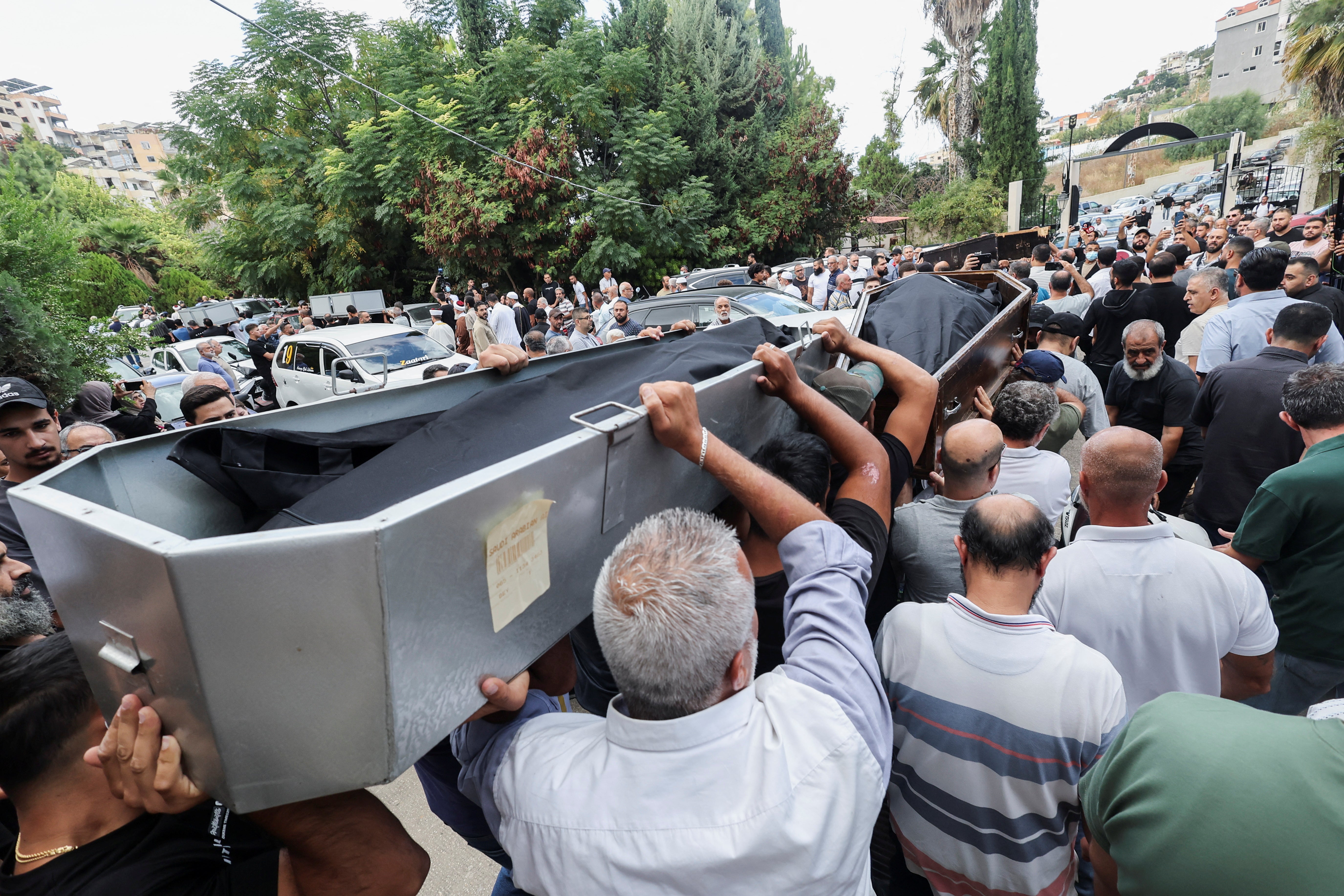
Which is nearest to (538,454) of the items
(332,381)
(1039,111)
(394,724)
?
(394,724)

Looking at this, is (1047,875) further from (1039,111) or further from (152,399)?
(1039,111)

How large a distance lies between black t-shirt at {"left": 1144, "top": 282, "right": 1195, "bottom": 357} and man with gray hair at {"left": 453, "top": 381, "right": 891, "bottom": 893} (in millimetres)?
5656

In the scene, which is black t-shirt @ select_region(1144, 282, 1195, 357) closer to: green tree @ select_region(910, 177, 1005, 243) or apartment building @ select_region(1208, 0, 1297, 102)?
green tree @ select_region(910, 177, 1005, 243)

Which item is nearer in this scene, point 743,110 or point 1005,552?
point 1005,552

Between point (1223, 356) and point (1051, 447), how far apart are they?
171 centimetres

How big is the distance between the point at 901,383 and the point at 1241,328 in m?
3.32

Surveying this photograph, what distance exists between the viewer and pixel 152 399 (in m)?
6.11

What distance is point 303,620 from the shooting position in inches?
34.6

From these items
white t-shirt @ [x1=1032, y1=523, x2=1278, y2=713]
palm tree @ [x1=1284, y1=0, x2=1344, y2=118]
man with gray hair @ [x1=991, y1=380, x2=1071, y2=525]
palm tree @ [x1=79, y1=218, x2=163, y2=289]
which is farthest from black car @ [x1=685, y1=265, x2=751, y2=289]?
palm tree @ [x1=79, y1=218, x2=163, y2=289]

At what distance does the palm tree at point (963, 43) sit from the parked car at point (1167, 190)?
8577 mm

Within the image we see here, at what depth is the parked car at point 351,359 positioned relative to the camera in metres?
8.54

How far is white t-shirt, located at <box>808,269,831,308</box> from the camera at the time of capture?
11.5m

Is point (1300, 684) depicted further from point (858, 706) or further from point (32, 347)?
point (32, 347)

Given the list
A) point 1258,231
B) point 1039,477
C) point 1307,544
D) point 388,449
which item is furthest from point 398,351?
point 1258,231
